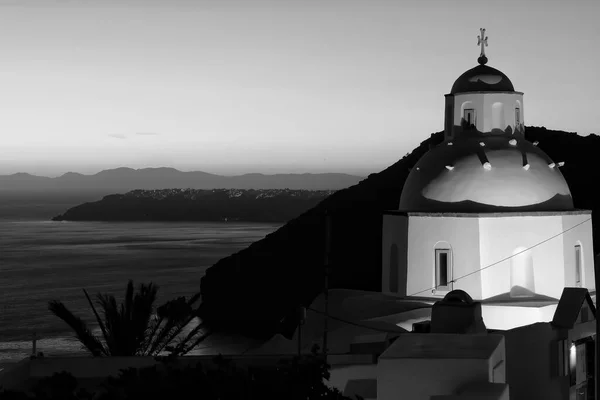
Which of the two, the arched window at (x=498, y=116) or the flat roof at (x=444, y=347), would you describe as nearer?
the flat roof at (x=444, y=347)

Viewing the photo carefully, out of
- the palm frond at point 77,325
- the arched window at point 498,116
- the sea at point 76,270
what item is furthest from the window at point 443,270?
the sea at point 76,270

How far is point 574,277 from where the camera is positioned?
21.1 m

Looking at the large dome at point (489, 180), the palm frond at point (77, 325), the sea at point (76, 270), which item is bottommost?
the sea at point (76, 270)

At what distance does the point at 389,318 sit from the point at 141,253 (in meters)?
90.8

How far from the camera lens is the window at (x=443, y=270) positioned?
2098cm

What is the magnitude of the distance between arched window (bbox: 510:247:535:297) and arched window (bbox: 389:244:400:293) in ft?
9.13

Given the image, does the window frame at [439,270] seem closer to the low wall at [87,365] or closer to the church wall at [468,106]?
the church wall at [468,106]

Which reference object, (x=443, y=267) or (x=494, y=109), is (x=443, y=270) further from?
(x=494, y=109)

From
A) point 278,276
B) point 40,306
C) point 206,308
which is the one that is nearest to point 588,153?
point 278,276

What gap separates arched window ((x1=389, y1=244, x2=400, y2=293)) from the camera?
2239cm

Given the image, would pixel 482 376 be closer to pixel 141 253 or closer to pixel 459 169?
pixel 459 169

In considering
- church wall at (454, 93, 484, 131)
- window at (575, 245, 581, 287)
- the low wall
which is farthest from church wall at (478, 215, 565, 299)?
the low wall

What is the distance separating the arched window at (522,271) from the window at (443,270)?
135cm

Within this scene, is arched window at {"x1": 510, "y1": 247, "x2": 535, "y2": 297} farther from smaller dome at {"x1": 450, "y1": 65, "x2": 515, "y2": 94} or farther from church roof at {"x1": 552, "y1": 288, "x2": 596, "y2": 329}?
smaller dome at {"x1": 450, "y1": 65, "x2": 515, "y2": 94}
